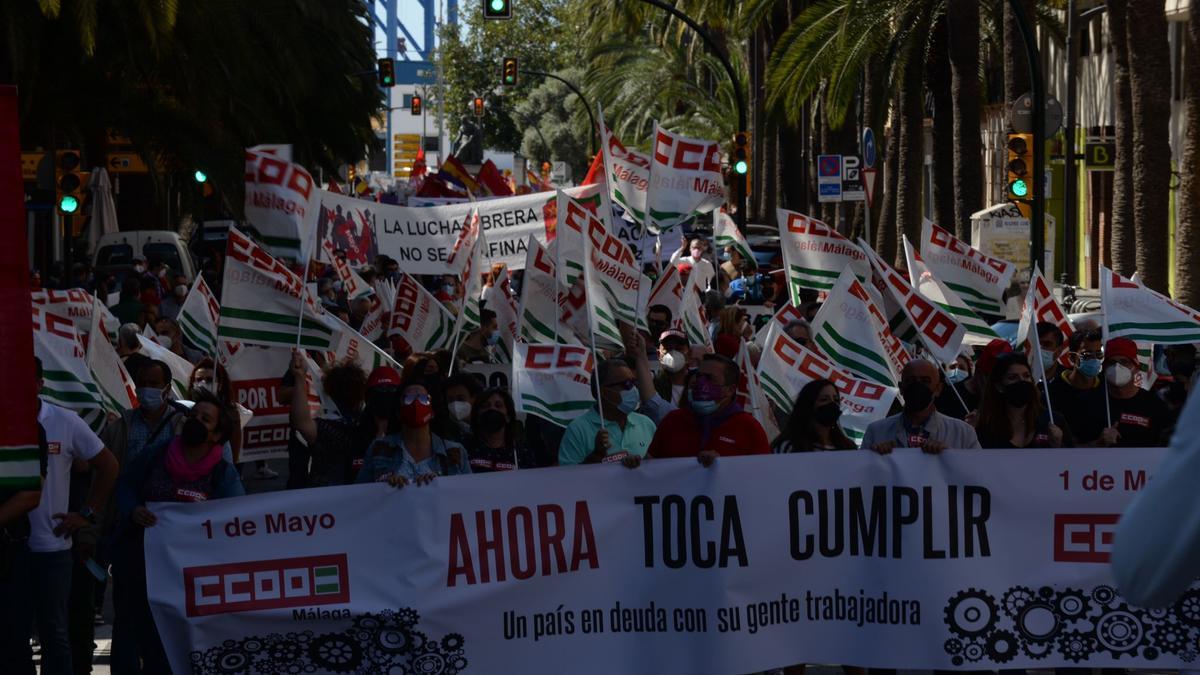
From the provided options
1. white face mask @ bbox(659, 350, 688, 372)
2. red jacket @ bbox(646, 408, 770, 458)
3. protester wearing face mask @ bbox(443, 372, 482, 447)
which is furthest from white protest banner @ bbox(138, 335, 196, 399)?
red jacket @ bbox(646, 408, 770, 458)

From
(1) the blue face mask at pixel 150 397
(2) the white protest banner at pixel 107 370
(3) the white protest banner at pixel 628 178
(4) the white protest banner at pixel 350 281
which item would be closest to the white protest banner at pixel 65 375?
(2) the white protest banner at pixel 107 370

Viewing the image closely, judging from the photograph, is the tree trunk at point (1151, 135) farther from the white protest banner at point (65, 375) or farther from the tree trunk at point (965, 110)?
the white protest banner at point (65, 375)

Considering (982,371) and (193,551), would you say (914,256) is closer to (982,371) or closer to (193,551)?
(982,371)

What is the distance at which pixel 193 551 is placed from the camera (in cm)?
684

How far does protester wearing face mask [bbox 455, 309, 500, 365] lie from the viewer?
14.0 m

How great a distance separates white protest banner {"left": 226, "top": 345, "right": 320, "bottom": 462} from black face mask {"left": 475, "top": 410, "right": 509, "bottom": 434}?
13.0 feet

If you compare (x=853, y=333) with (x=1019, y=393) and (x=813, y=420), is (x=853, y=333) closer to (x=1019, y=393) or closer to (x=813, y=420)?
(x=1019, y=393)

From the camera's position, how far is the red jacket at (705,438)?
7.36m

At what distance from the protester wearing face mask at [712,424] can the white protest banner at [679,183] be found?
7.29 meters

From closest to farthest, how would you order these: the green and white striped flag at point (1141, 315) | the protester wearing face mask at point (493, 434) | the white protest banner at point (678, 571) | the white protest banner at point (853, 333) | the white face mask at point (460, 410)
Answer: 1. the white protest banner at point (678, 571)
2. the protester wearing face mask at point (493, 434)
3. the white face mask at point (460, 410)
4. the white protest banner at point (853, 333)
5. the green and white striped flag at point (1141, 315)

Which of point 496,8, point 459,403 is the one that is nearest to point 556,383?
point 459,403

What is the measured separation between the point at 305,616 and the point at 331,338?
404 cm

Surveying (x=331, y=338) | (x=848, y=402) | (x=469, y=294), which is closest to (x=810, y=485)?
(x=848, y=402)

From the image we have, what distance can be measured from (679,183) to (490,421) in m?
7.57
